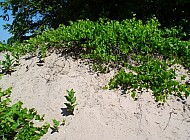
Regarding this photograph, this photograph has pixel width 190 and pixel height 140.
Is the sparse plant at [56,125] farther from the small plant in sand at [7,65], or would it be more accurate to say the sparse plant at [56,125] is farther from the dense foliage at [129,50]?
the small plant in sand at [7,65]

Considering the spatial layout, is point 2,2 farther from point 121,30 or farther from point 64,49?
point 121,30

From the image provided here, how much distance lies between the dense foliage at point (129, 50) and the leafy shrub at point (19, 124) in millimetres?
1141

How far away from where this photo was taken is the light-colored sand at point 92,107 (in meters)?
3.61

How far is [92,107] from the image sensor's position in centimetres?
391

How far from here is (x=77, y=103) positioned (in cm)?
395

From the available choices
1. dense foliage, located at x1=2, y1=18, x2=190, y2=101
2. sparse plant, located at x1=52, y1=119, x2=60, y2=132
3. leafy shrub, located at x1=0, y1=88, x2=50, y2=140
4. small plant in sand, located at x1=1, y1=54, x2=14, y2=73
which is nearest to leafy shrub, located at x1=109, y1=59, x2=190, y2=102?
dense foliage, located at x1=2, y1=18, x2=190, y2=101

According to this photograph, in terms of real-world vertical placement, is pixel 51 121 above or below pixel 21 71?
below

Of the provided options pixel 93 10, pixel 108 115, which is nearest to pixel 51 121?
pixel 108 115

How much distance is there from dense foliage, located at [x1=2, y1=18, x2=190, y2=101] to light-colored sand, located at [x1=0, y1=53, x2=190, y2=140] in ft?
0.58

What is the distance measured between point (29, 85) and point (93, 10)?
12.3 feet

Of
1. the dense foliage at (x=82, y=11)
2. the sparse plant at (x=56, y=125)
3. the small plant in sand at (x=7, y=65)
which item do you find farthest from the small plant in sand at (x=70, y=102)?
the dense foliage at (x=82, y=11)

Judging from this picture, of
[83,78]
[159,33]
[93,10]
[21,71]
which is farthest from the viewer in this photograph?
[93,10]

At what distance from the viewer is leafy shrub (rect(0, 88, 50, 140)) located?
346 cm

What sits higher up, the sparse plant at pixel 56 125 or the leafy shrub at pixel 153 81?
the leafy shrub at pixel 153 81
